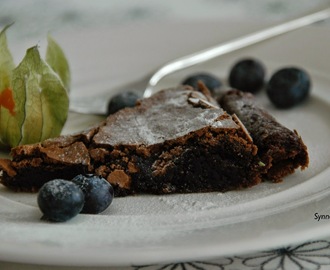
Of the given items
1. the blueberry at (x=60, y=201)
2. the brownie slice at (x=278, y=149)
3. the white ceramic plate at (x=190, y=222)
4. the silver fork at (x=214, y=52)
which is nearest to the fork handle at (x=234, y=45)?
the silver fork at (x=214, y=52)

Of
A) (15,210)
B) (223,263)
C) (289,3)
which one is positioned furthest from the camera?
(289,3)

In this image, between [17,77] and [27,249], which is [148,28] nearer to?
[17,77]

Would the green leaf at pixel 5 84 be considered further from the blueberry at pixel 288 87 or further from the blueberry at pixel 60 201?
the blueberry at pixel 288 87

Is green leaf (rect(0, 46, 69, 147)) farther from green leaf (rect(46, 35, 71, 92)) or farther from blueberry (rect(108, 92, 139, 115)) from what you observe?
blueberry (rect(108, 92, 139, 115))

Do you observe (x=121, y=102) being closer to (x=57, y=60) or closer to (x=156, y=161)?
(x=57, y=60)

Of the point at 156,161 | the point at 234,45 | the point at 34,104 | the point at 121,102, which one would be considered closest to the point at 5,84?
the point at 34,104

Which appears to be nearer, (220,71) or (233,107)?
(233,107)

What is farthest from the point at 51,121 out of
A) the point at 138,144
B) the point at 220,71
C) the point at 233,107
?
the point at 220,71
